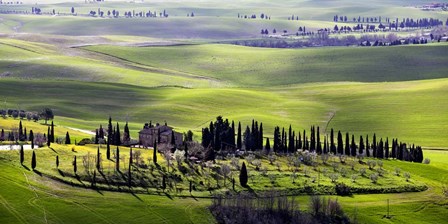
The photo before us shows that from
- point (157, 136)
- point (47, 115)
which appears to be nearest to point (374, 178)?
point (157, 136)

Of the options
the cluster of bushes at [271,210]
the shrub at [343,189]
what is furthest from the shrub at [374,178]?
the cluster of bushes at [271,210]

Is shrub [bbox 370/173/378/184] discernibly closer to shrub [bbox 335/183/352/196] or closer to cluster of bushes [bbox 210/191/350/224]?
shrub [bbox 335/183/352/196]

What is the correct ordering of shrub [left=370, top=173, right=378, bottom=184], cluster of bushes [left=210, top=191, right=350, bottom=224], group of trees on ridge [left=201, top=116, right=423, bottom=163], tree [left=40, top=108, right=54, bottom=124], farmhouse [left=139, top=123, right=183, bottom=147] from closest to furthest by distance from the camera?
cluster of bushes [left=210, top=191, right=350, bottom=224] < shrub [left=370, top=173, right=378, bottom=184] < group of trees on ridge [left=201, top=116, right=423, bottom=163] < farmhouse [left=139, top=123, right=183, bottom=147] < tree [left=40, top=108, right=54, bottom=124]

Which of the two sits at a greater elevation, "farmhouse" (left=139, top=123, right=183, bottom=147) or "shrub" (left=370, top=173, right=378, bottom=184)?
"farmhouse" (left=139, top=123, right=183, bottom=147)

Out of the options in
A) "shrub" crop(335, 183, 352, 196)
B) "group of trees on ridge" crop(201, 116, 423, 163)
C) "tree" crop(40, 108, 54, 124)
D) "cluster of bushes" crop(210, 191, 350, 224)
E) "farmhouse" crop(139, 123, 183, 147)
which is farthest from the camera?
"tree" crop(40, 108, 54, 124)

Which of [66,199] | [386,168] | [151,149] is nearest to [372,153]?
[386,168]

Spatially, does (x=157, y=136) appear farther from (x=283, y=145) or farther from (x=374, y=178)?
(x=374, y=178)

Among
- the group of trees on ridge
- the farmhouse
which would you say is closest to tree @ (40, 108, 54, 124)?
the farmhouse

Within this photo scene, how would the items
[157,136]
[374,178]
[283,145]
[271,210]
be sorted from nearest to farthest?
[271,210] → [374,178] → [157,136] → [283,145]

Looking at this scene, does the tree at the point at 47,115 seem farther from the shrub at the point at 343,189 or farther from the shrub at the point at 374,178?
the shrub at the point at 343,189
